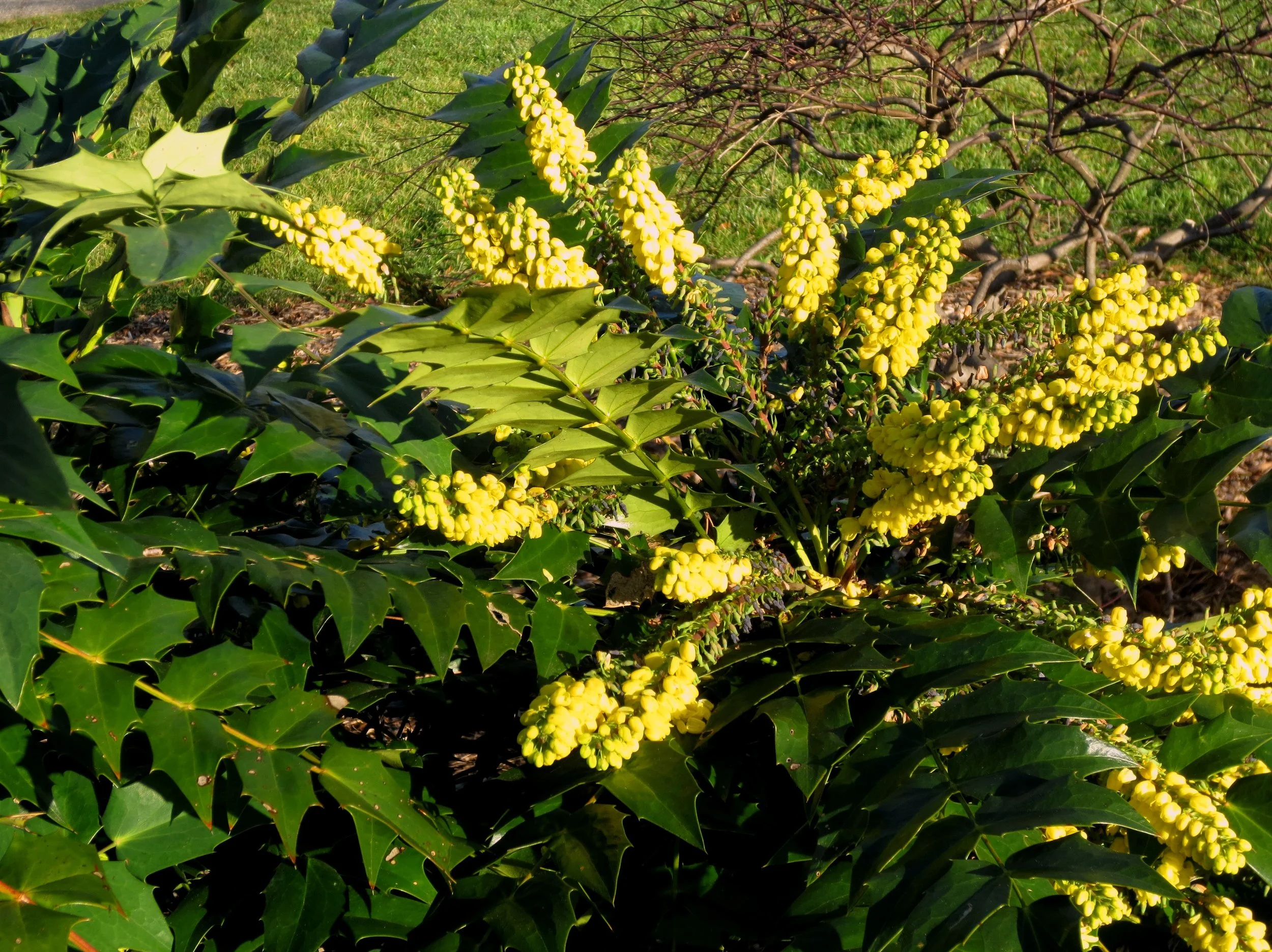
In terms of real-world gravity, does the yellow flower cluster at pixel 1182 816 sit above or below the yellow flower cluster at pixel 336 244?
below

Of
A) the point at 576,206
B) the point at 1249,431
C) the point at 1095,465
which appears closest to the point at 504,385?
the point at 576,206

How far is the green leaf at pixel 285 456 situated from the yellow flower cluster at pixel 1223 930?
3.48 ft

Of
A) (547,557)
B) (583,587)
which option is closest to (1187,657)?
(547,557)

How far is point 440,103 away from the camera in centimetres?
627

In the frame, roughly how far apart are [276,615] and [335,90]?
0.64 meters

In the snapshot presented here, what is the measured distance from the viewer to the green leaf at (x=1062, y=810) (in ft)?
2.91

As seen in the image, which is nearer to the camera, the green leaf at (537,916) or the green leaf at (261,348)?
the green leaf at (261,348)

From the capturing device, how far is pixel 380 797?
1.13 metres

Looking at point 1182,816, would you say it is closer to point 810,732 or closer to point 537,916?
point 810,732

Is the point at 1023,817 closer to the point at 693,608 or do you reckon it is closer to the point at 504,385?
the point at 693,608

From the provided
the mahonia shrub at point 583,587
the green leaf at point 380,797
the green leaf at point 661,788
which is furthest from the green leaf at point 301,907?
the green leaf at point 661,788

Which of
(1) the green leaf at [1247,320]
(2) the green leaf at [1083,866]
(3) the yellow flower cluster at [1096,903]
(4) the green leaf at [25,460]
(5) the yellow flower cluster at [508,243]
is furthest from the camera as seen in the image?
(1) the green leaf at [1247,320]

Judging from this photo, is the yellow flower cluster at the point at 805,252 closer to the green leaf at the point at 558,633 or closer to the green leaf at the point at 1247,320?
the green leaf at the point at 558,633

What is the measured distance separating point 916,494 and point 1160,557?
341 mm
